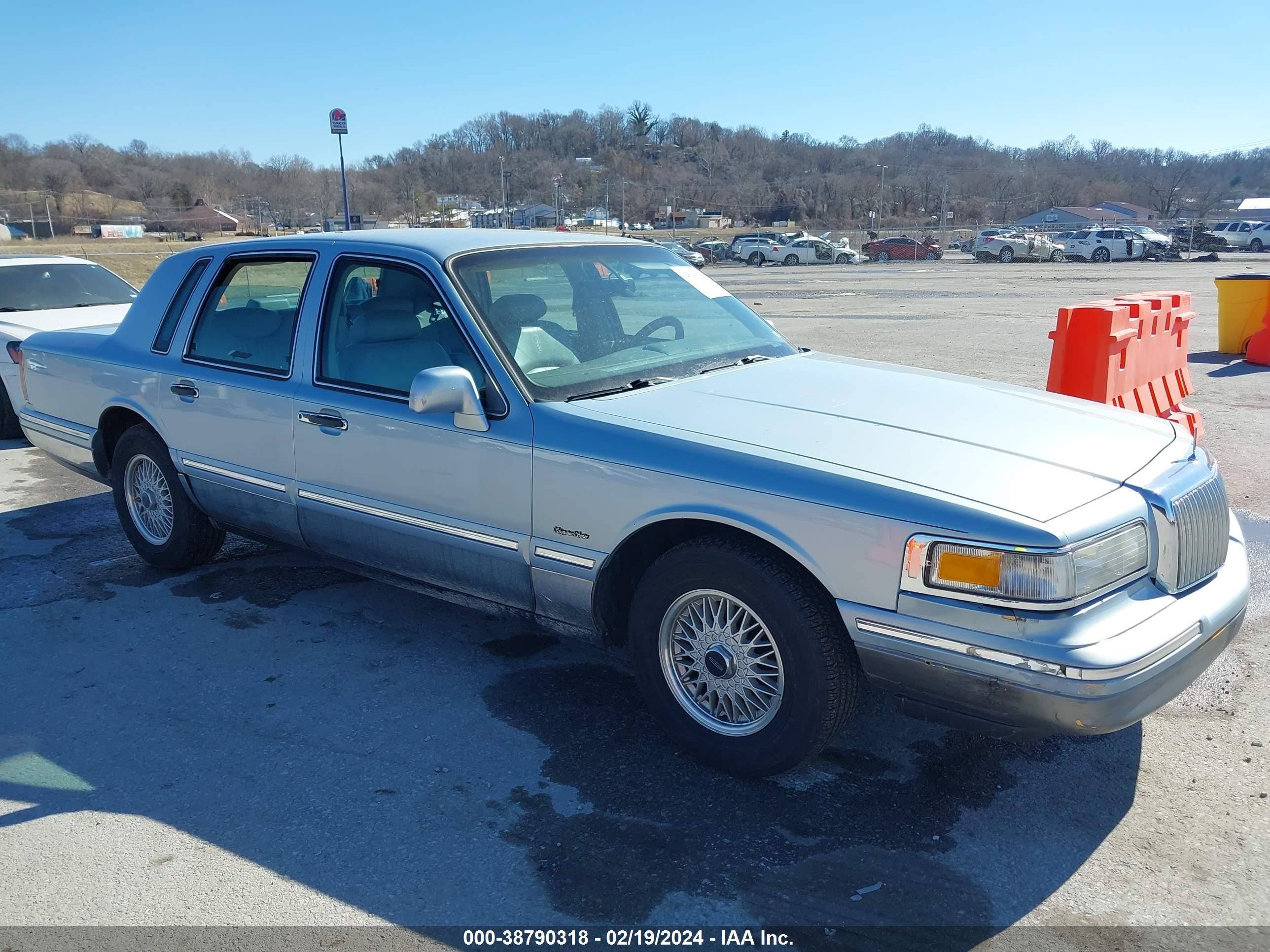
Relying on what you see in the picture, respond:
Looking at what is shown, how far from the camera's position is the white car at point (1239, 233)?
170 ft

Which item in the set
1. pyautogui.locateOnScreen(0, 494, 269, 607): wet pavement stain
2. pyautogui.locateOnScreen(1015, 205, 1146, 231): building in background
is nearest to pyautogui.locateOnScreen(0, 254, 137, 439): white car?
pyautogui.locateOnScreen(0, 494, 269, 607): wet pavement stain

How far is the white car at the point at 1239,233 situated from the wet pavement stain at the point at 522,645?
57.3m

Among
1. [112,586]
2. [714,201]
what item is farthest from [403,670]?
[714,201]

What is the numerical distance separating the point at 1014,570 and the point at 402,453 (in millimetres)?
2344

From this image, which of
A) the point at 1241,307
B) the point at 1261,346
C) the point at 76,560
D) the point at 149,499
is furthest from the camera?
the point at 1241,307

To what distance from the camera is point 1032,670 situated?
2.70 metres

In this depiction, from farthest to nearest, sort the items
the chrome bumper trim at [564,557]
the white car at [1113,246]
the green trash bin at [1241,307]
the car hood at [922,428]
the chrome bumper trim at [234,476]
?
the white car at [1113,246]
the green trash bin at [1241,307]
the chrome bumper trim at [234,476]
the chrome bumper trim at [564,557]
the car hood at [922,428]

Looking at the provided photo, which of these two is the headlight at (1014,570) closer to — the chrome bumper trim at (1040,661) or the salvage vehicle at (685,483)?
the salvage vehicle at (685,483)

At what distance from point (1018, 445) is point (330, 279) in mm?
2909

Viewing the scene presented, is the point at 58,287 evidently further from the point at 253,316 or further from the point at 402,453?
the point at 402,453

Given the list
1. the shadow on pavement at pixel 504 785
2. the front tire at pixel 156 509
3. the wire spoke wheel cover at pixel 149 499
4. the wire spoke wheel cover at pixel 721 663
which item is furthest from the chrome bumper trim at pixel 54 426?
the wire spoke wheel cover at pixel 721 663

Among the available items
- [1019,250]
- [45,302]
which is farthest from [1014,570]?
[1019,250]

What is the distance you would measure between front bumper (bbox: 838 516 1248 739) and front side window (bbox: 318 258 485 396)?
1804 mm

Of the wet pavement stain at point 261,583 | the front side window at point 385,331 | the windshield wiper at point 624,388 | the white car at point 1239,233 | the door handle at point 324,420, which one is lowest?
the wet pavement stain at point 261,583
